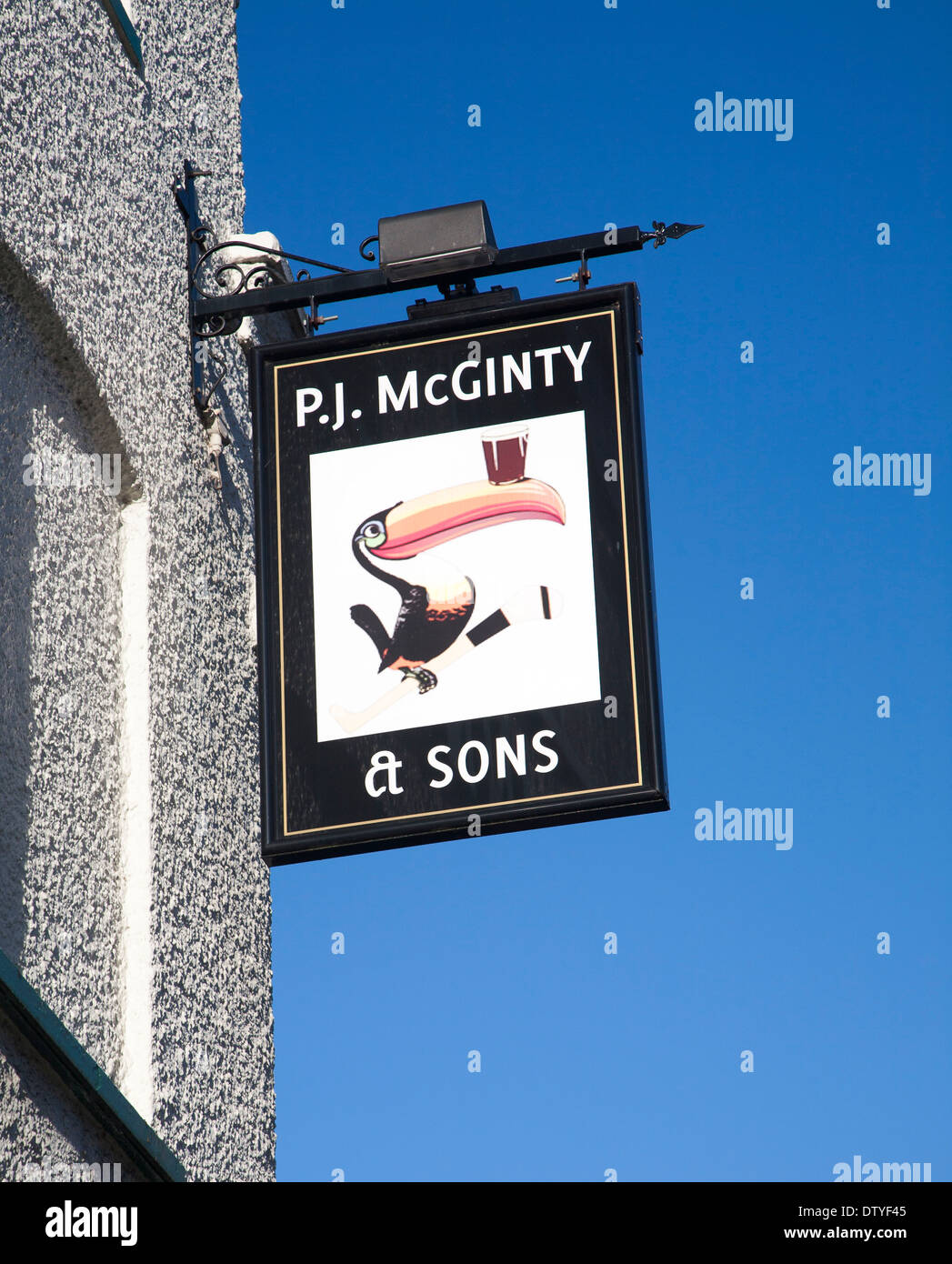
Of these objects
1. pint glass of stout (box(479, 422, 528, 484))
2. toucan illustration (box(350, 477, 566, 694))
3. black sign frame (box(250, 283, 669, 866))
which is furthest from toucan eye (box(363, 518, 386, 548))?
pint glass of stout (box(479, 422, 528, 484))

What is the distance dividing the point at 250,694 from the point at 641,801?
2.17m

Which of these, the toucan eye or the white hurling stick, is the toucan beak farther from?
the white hurling stick

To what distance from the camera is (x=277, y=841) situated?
4801 millimetres

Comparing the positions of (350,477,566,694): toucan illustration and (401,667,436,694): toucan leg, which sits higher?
(350,477,566,694): toucan illustration

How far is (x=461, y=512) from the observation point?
5.11 m

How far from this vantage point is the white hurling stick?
4.88 metres

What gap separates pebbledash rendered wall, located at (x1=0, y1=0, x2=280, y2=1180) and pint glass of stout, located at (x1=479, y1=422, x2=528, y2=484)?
126 centimetres

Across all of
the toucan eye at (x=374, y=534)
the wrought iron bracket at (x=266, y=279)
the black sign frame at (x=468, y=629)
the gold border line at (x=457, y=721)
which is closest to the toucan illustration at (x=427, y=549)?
the toucan eye at (x=374, y=534)

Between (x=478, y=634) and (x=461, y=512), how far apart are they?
16.1 inches

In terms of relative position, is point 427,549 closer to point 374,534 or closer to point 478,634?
point 374,534
